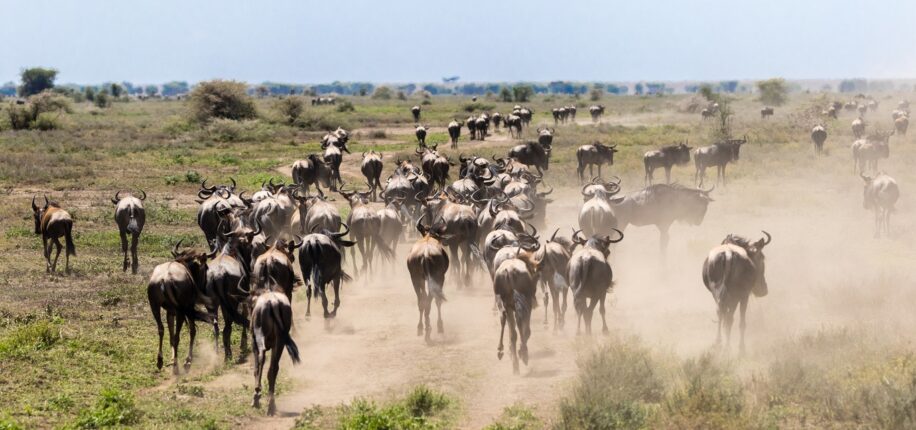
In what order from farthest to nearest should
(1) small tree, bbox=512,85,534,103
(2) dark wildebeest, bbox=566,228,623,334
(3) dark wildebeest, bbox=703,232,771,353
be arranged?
(1) small tree, bbox=512,85,534,103 < (2) dark wildebeest, bbox=566,228,623,334 < (3) dark wildebeest, bbox=703,232,771,353

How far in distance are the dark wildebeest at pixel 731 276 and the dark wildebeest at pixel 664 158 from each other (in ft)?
69.5

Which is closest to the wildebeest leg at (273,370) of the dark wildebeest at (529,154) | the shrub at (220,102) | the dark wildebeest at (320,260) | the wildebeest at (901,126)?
the dark wildebeest at (320,260)

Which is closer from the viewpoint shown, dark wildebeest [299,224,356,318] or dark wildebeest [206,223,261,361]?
dark wildebeest [206,223,261,361]

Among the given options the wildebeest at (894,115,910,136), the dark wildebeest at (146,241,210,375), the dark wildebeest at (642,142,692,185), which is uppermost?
the wildebeest at (894,115,910,136)

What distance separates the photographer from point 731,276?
532 inches

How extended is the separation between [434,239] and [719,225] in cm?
1311

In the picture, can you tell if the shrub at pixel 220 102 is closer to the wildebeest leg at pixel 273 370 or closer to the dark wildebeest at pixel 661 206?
the dark wildebeest at pixel 661 206

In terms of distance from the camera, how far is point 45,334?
14.5 metres

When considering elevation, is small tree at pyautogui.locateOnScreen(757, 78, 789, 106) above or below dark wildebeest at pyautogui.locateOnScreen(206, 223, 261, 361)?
above

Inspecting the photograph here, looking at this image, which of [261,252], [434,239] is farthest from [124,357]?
[434,239]

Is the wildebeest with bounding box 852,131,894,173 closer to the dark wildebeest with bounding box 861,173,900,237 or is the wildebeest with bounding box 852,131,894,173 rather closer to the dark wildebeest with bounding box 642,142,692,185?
the dark wildebeest with bounding box 642,142,692,185

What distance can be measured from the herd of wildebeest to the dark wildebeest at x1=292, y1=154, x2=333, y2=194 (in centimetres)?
6

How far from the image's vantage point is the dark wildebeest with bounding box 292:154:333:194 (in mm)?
31016

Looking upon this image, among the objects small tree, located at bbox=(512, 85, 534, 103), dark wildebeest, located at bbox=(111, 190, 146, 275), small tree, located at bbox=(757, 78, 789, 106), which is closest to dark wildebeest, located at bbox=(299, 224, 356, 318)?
dark wildebeest, located at bbox=(111, 190, 146, 275)
